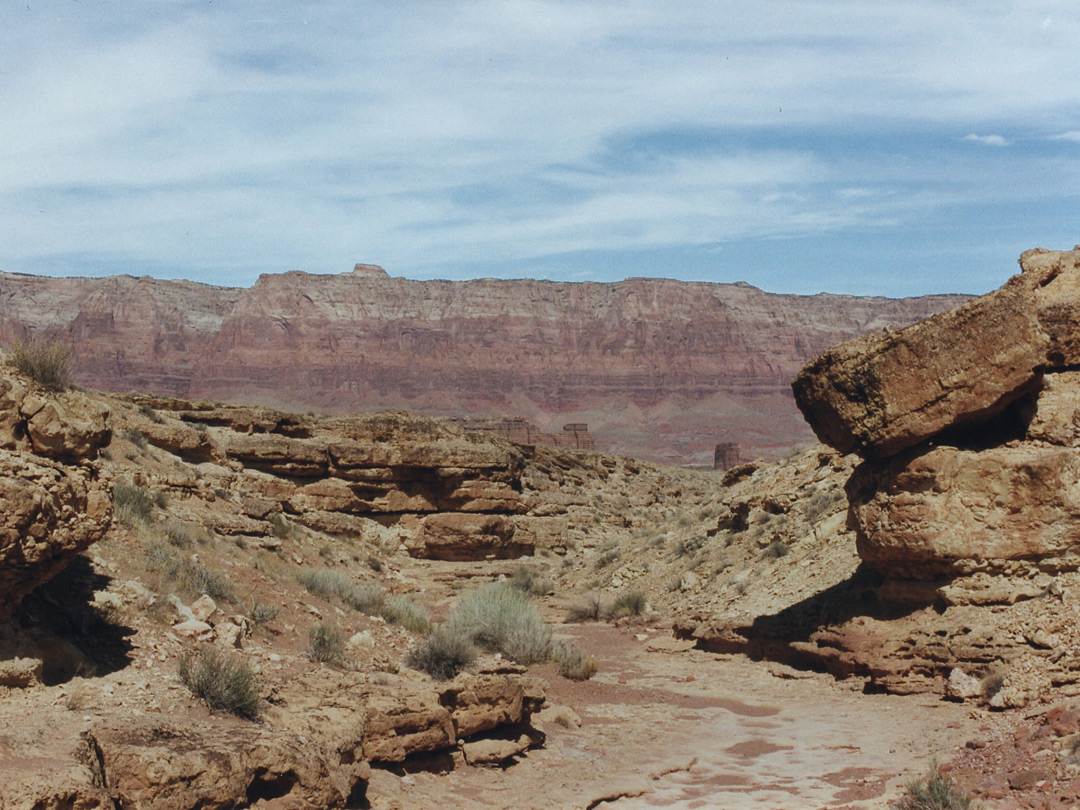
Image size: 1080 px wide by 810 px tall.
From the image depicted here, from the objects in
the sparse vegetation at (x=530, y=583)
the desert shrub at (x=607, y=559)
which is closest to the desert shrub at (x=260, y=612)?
the sparse vegetation at (x=530, y=583)

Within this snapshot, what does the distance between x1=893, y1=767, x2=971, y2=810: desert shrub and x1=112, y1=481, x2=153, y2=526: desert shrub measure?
9.13 m

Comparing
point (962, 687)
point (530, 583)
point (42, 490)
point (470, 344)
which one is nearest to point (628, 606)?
point (530, 583)

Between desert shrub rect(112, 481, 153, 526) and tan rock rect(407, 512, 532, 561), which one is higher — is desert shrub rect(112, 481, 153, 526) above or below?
above

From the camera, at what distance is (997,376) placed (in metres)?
10.6

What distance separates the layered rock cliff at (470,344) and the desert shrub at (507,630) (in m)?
123

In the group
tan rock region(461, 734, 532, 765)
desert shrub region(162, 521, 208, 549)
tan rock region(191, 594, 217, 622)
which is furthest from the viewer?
desert shrub region(162, 521, 208, 549)

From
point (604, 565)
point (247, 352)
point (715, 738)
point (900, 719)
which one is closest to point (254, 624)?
point (715, 738)

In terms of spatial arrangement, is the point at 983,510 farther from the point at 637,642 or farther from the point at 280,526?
the point at 280,526

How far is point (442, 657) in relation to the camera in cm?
997

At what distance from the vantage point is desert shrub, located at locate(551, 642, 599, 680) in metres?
12.3

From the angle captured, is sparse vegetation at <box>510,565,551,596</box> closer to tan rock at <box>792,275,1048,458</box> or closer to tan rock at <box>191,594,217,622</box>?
→ tan rock at <box>792,275,1048,458</box>

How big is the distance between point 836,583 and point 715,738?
5.13 m

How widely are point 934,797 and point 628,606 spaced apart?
1281 centimetres

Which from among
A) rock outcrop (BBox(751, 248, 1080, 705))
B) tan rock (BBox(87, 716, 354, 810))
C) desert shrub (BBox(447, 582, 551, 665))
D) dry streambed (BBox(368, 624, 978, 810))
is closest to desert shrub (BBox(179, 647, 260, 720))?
tan rock (BBox(87, 716, 354, 810))
